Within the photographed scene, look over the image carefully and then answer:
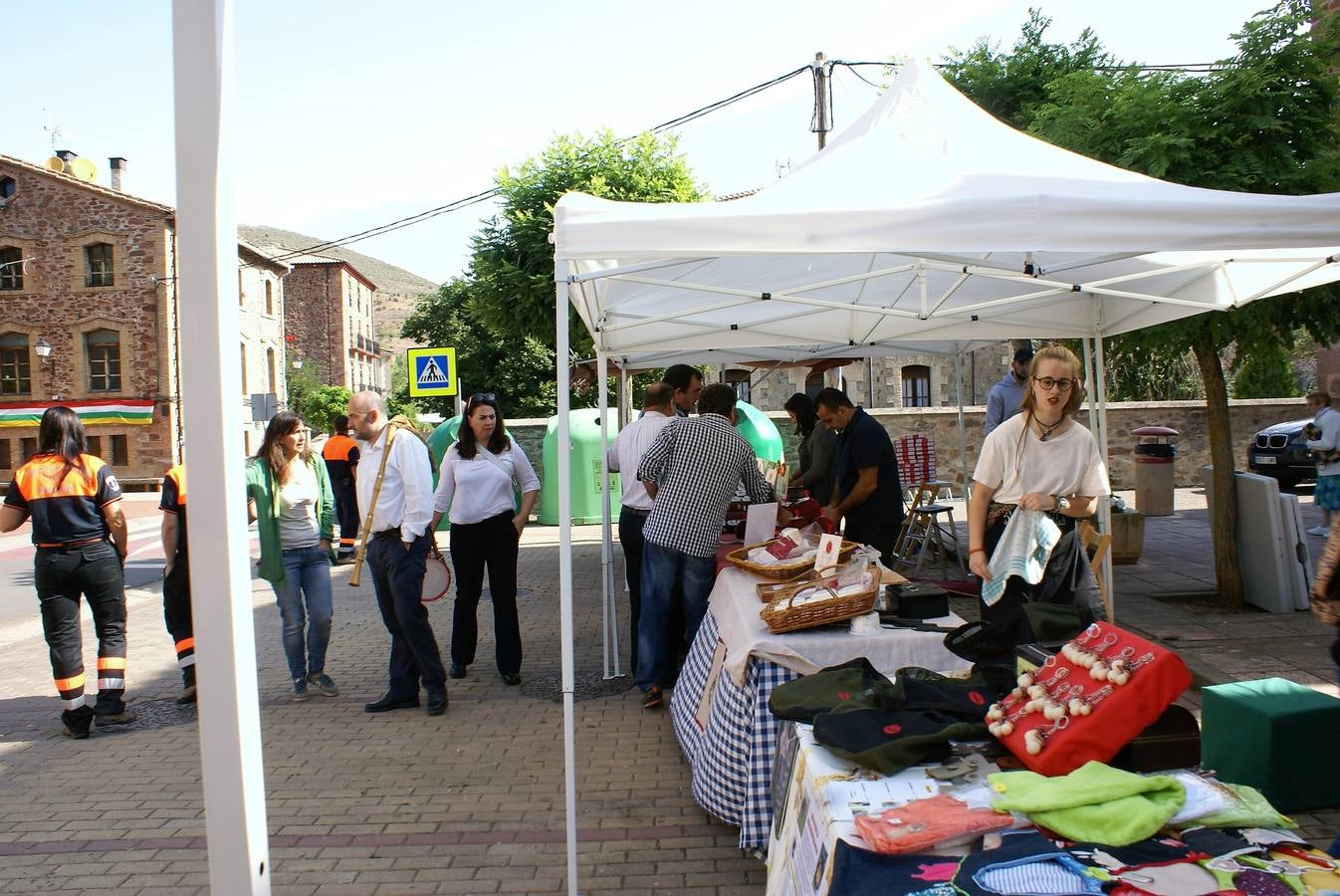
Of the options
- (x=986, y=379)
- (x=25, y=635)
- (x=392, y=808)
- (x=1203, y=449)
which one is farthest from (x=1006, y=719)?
(x=986, y=379)

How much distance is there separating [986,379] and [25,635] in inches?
1425

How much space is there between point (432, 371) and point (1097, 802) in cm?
1062

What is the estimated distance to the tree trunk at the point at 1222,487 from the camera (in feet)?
24.2

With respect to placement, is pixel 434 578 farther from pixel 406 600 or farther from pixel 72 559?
pixel 72 559

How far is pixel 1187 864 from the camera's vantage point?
2.04 metres

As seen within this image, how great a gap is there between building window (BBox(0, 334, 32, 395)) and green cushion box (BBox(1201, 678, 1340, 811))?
43089mm

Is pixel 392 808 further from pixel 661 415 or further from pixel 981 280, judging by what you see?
pixel 981 280

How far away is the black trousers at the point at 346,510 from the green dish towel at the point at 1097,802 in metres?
10.2

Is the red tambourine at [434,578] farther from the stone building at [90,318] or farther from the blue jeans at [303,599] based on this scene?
the stone building at [90,318]

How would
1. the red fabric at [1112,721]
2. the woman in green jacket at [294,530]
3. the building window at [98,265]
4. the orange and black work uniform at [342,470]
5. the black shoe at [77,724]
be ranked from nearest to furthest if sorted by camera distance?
1. the red fabric at [1112,721]
2. the black shoe at [77,724]
3. the woman in green jacket at [294,530]
4. the orange and black work uniform at [342,470]
5. the building window at [98,265]

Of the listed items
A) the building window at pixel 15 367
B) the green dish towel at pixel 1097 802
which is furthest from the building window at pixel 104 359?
the green dish towel at pixel 1097 802

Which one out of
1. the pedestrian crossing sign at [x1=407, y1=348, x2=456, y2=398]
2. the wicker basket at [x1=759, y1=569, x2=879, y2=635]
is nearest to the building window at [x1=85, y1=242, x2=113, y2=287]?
the pedestrian crossing sign at [x1=407, y1=348, x2=456, y2=398]

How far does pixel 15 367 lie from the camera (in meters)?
37.7

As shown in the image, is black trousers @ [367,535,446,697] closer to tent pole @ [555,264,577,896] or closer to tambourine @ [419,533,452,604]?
tambourine @ [419,533,452,604]
